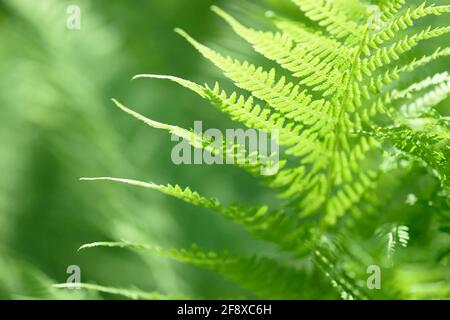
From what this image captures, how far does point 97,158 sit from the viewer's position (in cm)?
130

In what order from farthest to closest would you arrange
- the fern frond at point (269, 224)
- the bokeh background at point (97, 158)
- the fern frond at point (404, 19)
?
the bokeh background at point (97, 158) → the fern frond at point (269, 224) → the fern frond at point (404, 19)

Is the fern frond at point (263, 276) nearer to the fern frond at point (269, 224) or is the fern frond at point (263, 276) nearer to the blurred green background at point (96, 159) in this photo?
the fern frond at point (269, 224)

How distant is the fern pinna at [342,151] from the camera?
61 cm

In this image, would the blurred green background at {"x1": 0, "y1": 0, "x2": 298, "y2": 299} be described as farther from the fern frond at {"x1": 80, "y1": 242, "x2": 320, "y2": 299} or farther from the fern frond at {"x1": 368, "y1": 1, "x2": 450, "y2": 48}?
the fern frond at {"x1": 368, "y1": 1, "x2": 450, "y2": 48}

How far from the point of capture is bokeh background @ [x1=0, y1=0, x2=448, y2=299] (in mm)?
1229

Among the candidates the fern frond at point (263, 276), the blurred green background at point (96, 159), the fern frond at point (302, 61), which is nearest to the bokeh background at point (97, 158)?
the blurred green background at point (96, 159)

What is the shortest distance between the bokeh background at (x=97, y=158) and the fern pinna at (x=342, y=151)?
1.35 ft

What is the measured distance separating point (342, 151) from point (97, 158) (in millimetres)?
701

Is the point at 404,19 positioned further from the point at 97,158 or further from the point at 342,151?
the point at 97,158

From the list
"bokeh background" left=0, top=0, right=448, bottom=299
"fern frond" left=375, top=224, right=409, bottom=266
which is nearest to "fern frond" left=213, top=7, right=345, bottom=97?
"fern frond" left=375, top=224, right=409, bottom=266

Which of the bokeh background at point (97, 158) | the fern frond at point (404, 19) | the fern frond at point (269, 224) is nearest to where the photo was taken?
the fern frond at point (404, 19)

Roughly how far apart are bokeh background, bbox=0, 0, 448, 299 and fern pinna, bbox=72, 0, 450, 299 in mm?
411

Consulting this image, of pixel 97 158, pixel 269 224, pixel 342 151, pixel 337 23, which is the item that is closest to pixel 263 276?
pixel 269 224
